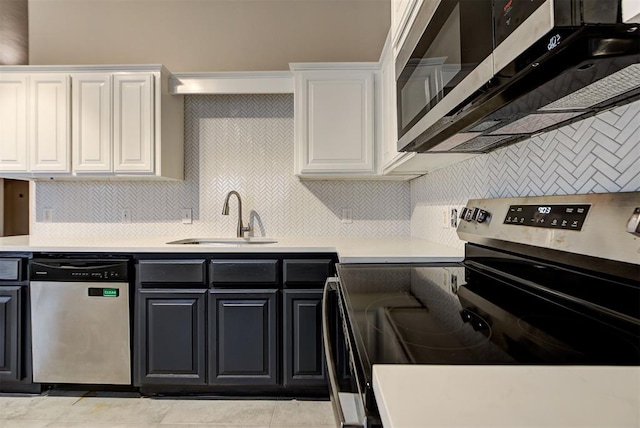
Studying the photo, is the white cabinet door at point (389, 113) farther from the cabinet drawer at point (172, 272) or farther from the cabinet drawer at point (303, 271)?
the cabinet drawer at point (172, 272)

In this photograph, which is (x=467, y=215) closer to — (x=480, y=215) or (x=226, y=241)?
(x=480, y=215)

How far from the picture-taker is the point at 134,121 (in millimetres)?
2379

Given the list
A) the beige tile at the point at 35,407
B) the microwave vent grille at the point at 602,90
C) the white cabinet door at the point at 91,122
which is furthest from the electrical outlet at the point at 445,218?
the beige tile at the point at 35,407

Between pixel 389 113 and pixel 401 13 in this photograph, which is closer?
pixel 401 13

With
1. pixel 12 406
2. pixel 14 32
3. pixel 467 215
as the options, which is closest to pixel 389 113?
pixel 467 215

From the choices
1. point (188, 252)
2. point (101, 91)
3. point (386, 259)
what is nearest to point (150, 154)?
point (101, 91)

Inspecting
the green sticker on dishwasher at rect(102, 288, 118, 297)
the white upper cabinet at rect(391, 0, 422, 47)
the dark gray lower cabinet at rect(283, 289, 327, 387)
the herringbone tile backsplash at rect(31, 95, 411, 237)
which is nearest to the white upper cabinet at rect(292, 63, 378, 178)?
the herringbone tile backsplash at rect(31, 95, 411, 237)

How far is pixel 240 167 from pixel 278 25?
113 centimetres

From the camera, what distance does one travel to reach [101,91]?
2.38m

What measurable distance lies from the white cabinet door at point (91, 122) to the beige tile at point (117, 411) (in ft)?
4.63

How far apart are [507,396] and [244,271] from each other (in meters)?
1.72

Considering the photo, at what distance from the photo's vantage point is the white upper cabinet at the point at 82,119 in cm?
238

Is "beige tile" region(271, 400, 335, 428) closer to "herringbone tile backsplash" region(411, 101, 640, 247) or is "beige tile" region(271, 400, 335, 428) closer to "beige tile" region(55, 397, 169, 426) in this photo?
"beige tile" region(55, 397, 169, 426)

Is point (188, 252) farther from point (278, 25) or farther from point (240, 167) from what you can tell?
point (278, 25)
